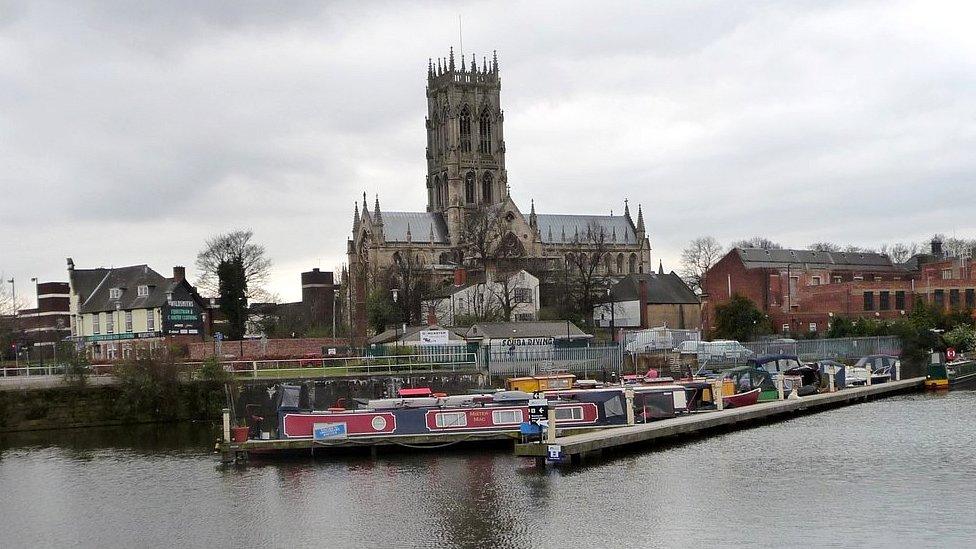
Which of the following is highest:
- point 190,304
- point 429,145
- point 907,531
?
point 429,145

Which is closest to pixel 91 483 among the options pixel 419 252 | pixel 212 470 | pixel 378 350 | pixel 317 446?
pixel 212 470

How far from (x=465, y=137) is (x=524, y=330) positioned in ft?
318

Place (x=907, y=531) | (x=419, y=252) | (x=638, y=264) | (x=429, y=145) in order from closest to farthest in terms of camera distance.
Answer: (x=907, y=531)
(x=419, y=252)
(x=638, y=264)
(x=429, y=145)

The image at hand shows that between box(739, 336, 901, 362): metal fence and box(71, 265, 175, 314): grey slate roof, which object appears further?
box(71, 265, 175, 314): grey slate roof

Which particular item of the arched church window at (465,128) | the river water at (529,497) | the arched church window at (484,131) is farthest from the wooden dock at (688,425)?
the arched church window at (484,131)

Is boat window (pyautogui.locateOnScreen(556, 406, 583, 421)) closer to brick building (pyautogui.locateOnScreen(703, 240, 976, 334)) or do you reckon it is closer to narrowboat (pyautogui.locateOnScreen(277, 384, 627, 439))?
narrowboat (pyautogui.locateOnScreen(277, 384, 627, 439))

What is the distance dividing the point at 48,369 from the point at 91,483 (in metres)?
27.5

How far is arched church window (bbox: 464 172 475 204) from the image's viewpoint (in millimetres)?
164250

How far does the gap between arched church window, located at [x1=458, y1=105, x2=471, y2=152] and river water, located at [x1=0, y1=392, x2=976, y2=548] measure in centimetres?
12389

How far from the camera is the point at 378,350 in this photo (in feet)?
236

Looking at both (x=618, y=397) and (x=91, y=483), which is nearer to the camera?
(x=91, y=483)

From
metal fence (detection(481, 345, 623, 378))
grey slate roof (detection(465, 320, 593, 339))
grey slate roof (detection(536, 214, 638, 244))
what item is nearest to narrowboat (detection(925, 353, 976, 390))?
metal fence (detection(481, 345, 623, 378))

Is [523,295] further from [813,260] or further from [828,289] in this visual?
[813,260]

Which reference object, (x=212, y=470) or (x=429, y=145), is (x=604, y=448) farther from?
(x=429, y=145)
